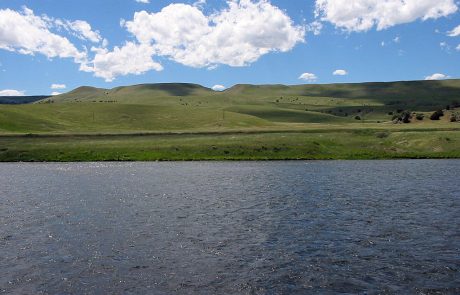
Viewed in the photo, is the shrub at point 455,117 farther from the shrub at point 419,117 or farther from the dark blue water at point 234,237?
the dark blue water at point 234,237

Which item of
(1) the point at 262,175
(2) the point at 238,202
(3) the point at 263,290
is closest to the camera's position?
(3) the point at 263,290

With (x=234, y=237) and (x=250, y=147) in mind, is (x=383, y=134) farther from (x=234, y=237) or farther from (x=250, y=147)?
(x=234, y=237)

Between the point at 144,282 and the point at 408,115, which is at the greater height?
the point at 408,115

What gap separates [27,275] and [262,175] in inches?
1805

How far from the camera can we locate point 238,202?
45281mm

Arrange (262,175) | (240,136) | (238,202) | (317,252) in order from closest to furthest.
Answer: (317,252) → (238,202) → (262,175) → (240,136)

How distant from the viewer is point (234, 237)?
1248 inches

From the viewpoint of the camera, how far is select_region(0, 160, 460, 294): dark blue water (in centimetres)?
2306

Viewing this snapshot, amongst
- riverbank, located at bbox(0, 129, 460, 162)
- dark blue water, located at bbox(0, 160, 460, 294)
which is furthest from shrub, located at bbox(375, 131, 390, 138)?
dark blue water, located at bbox(0, 160, 460, 294)

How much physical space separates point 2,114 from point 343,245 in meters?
160

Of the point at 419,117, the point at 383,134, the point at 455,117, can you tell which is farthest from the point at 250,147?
the point at 455,117

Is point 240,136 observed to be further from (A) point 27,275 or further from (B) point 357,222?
(A) point 27,275

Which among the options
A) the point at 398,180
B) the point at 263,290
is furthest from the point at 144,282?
the point at 398,180

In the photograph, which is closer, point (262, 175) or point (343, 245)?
point (343, 245)
